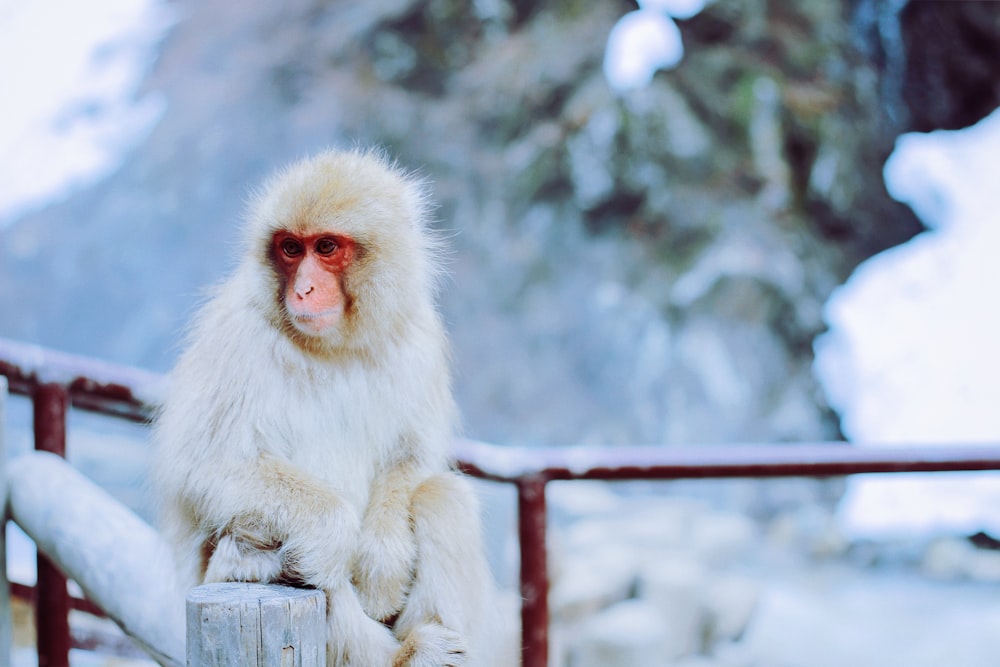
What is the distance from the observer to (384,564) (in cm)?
164

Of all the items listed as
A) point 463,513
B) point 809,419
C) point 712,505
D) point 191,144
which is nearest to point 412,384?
point 463,513

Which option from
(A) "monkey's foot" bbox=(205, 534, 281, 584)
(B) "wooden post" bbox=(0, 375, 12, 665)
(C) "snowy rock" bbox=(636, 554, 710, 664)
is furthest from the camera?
(C) "snowy rock" bbox=(636, 554, 710, 664)

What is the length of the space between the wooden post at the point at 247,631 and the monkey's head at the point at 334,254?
0.57 metres

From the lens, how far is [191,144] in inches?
393

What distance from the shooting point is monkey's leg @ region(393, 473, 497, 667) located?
62.0 inches

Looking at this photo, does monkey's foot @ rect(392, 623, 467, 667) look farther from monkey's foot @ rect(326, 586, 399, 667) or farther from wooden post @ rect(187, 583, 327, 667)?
wooden post @ rect(187, 583, 327, 667)

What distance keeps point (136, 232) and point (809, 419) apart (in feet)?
23.8

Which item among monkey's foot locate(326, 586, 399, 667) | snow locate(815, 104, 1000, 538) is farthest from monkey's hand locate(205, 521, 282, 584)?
snow locate(815, 104, 1000, 538)

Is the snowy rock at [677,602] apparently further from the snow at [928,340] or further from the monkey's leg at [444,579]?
the snow at [928,340]

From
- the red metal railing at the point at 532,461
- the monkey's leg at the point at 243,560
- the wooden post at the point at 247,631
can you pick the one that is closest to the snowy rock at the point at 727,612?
the red metal railing at the point at 532,461

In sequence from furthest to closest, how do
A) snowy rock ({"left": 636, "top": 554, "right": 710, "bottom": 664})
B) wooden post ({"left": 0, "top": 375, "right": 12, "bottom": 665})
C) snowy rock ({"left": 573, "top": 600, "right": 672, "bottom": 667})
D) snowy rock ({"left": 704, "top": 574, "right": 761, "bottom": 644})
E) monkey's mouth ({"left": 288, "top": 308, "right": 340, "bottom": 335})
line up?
snowy rock ({"left": 704, "top": 574, "right": 761, "bottom": 644}), snowy rock ({"left": 636, "top": 554, "right": 710, "bottom": 664}), snowy rock ({"left": 573, "top": 600, "right": 672, "bottom": 667}), wooden post ({"left": 0, "top": 375, "right": 12, "bottom": 665}), monkey's mouth ({"left": 288, "top": 308, "right": 340, "bottom": 335})

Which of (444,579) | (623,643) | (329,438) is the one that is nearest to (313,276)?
(329,438)

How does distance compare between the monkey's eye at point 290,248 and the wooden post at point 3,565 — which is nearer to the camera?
the monkey's eye at point 290,248

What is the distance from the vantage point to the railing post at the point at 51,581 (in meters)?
2.17
